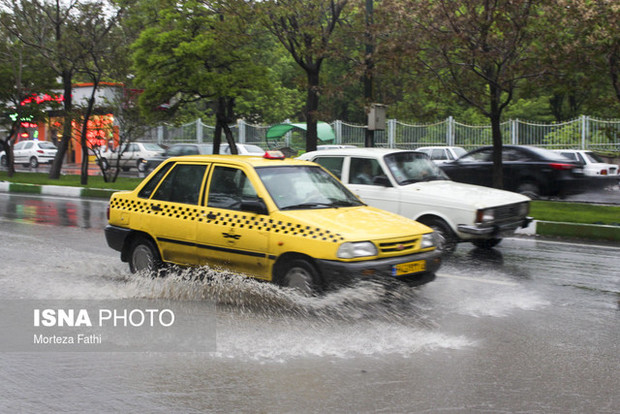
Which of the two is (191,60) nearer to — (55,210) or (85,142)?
(85,142)

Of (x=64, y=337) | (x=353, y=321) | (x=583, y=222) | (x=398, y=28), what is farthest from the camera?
(x=398, y=28)

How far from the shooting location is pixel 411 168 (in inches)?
418

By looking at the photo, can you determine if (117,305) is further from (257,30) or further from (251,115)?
(251,115)

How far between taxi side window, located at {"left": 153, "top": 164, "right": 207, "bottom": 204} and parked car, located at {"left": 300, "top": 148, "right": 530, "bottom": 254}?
3422 mm

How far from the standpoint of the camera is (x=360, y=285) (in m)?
6.32

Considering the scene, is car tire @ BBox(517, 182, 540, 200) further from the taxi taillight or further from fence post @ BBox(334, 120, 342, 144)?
fence post @ BBox(334, 120, 342, 144)

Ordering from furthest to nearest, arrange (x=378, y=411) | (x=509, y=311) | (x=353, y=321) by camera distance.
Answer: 1. (x=509, y=311)
2. (x=353, y=321)
3. (x=378, y=411)

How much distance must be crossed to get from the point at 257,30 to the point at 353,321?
15473mm

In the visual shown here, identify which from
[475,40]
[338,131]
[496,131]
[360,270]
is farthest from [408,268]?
[338,131]

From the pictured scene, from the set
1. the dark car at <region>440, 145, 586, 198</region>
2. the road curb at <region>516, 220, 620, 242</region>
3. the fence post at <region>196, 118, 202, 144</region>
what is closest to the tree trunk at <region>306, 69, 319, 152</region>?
the dark car at <region>440, 145, 586, 198</region>

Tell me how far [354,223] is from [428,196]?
339 centimetres

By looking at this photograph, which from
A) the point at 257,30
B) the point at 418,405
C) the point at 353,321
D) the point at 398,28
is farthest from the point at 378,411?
the point at 257,30

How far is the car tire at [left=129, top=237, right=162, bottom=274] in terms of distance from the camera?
777 cm

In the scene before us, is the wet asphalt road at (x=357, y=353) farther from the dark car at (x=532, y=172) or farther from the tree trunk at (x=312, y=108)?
the tree trunk at (x=312, y=108)
